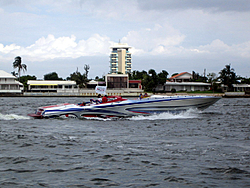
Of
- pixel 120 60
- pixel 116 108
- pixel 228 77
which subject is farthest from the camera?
pixel 120 60

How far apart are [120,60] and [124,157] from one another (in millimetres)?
150424

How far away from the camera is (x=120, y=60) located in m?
159

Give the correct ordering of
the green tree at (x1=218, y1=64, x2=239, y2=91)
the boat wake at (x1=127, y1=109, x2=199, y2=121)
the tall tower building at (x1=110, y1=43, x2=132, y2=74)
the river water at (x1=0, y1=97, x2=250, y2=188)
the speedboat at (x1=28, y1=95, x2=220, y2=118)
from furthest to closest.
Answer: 1. the tall tower building at (x1=110, y1=43, x2=132, y2=74)
2. the green tree at (x1=218, y1=64, x2=239, y2=91)
3. the boat wake at (x1=127, y1=109, x2=199, y2=121)
4. the speedboat at (x1=28, y1=95, x2=220, y2=118)
5. the river water at (x1=0, y1=97, x2=250, y2=188)

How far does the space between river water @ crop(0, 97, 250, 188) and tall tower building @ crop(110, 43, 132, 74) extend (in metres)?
144

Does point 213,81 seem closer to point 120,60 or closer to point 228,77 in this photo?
point 228,77

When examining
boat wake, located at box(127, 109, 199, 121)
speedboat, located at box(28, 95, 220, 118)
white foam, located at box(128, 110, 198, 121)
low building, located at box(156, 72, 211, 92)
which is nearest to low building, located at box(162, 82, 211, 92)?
low building, located at box(156, 72, 211, 92)

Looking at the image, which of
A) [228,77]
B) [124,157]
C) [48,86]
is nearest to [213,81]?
[228,77]

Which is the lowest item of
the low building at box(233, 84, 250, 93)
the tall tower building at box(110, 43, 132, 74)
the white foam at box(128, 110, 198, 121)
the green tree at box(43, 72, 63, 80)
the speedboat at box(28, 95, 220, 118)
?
the white foam at box(128, 110, 198, 121)

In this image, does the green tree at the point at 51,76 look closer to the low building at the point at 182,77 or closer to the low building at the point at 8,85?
the low building at the point at 8,85

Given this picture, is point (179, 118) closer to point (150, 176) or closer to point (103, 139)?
point (103, 139)

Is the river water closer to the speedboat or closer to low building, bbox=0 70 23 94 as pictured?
the speedboat

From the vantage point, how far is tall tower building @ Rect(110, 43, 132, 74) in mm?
158625

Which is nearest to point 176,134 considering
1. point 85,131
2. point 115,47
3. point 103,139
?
point 103,139

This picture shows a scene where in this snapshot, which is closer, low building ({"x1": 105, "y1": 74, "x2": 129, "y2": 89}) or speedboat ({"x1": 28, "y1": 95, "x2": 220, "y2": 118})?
speedboat ({"x1": 28, "y1": 95, "x2": 220, "y2": 118})
